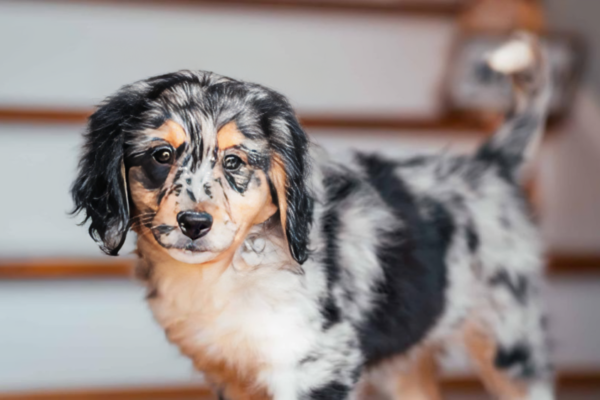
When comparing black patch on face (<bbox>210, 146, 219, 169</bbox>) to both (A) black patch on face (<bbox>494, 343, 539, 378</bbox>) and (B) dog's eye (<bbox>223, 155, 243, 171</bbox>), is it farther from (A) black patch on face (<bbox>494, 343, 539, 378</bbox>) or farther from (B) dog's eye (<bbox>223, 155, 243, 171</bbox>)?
(A) black patch on face (<bbox>494, 343, 539, 378</bbox>)

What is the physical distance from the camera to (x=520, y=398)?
1.21 metres

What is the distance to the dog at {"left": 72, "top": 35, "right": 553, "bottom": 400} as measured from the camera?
82 cm

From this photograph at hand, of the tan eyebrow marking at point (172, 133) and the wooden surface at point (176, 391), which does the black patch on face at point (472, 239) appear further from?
the wooden surface at point (176, 391)

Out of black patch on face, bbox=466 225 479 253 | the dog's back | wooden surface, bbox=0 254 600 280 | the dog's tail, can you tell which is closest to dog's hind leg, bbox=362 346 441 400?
the dog's back

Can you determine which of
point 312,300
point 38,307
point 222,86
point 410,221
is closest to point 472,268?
point 410,221

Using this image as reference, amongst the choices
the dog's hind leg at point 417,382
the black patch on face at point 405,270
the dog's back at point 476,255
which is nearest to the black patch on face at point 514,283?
the dog's back at point 476,255

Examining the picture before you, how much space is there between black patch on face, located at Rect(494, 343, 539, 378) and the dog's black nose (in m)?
0.63

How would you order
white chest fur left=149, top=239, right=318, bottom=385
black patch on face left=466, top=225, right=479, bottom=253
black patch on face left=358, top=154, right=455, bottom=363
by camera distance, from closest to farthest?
white chest fur left=149, top=239, right=318, bottom=385, black patch on face left=358, top=154, right=455, bottom=363, black patch on face left=466, top=225, right=479, bottom=253

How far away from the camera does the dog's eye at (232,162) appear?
32.2 inches

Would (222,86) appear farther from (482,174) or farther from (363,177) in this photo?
(482,174)

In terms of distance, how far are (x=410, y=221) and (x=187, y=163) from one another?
42 centimetres

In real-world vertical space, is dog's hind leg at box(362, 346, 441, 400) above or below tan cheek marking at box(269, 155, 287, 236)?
below

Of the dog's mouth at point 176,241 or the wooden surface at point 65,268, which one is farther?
the wooden surface at point 65,268

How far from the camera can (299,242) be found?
0.87 metres
